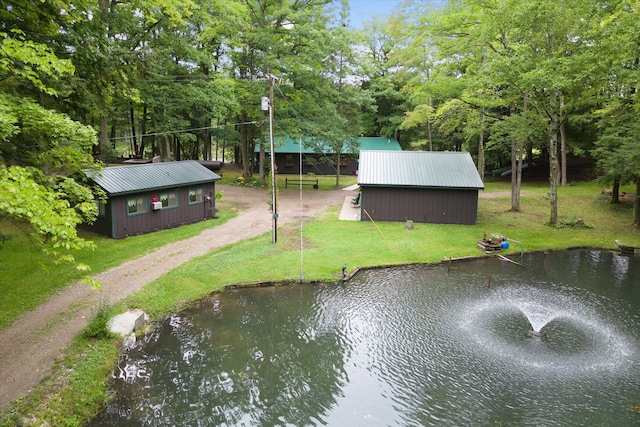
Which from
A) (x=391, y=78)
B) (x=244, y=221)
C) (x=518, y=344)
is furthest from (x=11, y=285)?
(x=391, y=78)

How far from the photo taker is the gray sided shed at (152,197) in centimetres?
1673

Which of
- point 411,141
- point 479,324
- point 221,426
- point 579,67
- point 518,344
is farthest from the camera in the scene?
point 411,141

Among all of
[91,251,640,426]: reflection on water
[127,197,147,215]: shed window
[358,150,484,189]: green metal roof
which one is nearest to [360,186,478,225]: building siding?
[358,150,484,189]: green metal roof

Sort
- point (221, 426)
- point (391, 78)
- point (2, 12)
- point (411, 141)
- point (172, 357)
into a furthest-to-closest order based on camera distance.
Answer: point (411, 141)
point (391, 78)
point (172, 357)
point (2, 12)
point (221, 426)

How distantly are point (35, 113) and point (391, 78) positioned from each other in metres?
39.2

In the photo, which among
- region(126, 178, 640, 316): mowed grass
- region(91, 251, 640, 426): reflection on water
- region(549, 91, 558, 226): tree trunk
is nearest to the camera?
region(91, 251, 640, 426): reflection on water

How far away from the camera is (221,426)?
281 inches

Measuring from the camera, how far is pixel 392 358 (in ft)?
30.6

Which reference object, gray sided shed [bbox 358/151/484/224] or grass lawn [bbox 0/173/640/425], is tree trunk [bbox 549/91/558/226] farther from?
gray sided shed [bbox 358/151/484/224]

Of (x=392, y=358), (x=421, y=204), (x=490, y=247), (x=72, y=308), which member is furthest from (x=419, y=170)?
(x=72, y=308)

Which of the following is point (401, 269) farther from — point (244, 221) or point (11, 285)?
point (11, 285)

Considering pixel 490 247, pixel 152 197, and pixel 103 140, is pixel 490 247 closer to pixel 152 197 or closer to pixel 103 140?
pixel 152 197

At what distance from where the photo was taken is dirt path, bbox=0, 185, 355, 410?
26.0ft

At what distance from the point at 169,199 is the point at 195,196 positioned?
1.62 m
